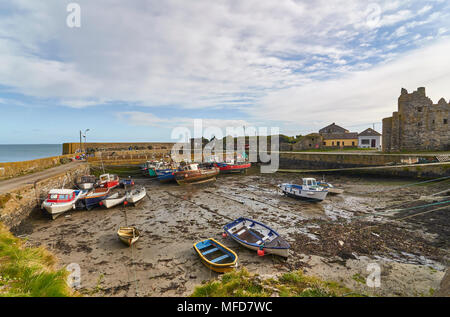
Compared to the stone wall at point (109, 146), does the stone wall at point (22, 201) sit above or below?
below

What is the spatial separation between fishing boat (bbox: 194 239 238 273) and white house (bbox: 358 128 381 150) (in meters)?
49.4

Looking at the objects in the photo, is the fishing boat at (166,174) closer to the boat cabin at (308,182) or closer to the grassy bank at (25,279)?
the boat cabin at (308,182)

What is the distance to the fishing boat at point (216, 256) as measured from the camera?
7648 mm

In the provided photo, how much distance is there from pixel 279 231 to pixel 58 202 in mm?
15031

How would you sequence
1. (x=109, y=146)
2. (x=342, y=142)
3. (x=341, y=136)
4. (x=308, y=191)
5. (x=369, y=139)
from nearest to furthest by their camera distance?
(x=308, y=191) → (x=369, y=139) → (x=109, y=146) → (x=342, y=142) → (x=341, y=136)

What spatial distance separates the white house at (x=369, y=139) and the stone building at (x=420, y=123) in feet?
60.9

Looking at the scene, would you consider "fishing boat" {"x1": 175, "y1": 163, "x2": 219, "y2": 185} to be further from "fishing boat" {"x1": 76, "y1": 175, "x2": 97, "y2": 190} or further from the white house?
the white house

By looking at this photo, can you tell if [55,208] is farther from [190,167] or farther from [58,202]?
[190,167]

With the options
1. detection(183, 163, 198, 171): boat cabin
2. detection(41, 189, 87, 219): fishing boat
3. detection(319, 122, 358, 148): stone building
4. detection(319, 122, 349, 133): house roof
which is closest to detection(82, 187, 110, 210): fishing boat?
detection(41, 189, 87, 219): fishing boat

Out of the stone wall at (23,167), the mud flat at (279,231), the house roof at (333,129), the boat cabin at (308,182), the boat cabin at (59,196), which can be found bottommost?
the mud flat at (279,231)

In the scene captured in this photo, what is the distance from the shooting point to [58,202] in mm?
14062

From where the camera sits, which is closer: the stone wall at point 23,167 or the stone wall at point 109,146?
the stone wall at point 23,167

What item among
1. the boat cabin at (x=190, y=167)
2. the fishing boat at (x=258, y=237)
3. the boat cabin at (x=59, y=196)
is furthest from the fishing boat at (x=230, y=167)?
the fishing boat at (x=258, y=237)

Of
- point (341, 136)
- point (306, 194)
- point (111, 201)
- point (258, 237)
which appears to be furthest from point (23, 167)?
point (341, 136)
